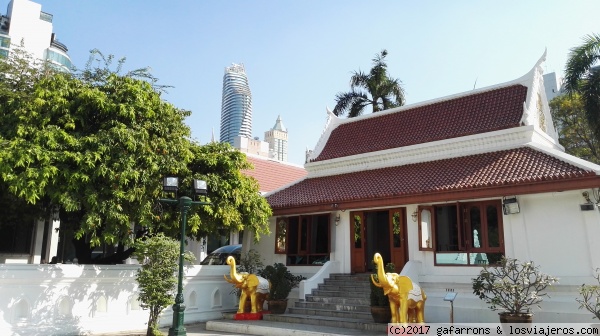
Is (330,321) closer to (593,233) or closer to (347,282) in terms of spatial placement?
(347,282)

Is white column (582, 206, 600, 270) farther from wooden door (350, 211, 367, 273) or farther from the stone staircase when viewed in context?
wooden door (350, 211, 367, 273)

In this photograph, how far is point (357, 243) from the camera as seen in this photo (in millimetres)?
12891

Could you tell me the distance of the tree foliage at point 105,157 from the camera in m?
9.04

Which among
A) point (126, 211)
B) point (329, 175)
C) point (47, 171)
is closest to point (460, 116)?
point (329, 175)

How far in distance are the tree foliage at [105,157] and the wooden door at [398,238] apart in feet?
12.3

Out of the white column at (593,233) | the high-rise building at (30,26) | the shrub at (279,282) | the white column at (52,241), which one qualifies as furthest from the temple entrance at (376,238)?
the high-rise building at (30,26)

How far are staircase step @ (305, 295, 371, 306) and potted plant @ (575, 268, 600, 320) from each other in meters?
4.37

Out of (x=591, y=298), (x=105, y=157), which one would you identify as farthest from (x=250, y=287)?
(x=591, y=298)

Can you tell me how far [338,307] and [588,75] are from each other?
35.2ft

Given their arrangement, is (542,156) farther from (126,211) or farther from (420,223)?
(126,211)

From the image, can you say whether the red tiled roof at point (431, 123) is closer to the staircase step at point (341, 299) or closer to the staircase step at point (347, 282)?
the staircase step at point (347, 282)

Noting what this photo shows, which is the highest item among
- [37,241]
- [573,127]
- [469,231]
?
[573,127]

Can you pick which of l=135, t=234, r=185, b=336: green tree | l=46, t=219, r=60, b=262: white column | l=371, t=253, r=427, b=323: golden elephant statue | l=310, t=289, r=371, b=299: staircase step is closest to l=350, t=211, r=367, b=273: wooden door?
l=310, t=289, r=371, b=299: staircase step

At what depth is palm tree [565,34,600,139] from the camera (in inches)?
552
